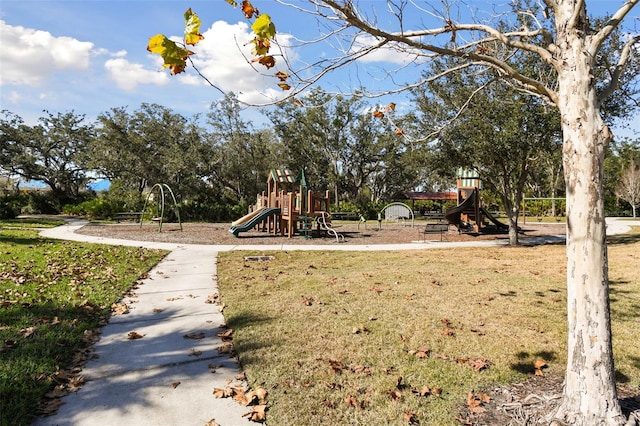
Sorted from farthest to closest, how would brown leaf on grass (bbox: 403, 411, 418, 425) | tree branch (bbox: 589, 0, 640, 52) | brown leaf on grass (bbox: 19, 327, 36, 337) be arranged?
1. brown leaf on grass (bbox: 19, 327, 36, 337)
2. brown leaf on grass (bbox: 403, 411, 418, 425)
3. tree branch (bbox: 589, 0, 640, 52)

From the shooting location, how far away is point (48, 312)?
Answer: 5.53 m

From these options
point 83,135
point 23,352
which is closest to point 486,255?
point 23,352

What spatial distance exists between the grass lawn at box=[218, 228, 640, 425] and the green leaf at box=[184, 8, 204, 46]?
2.67 meters

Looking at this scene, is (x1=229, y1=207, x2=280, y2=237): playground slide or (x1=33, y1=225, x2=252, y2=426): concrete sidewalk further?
(x1=229, y1=207, x2=280, y2=237): playground slide

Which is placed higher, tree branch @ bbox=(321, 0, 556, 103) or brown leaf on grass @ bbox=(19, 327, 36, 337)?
tree branch @ bbox=(321, 0, 556, 103)

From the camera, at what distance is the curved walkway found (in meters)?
3.16

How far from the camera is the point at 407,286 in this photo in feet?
24.6

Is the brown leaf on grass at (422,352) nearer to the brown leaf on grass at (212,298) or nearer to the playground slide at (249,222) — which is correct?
the brown leaf on grass at (212,298)

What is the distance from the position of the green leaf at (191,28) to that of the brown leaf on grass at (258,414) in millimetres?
2643

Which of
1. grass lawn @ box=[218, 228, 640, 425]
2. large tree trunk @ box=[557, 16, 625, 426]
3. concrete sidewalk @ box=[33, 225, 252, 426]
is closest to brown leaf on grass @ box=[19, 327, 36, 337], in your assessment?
concrete sidewalk @ box=[33, 225, 252, 426]

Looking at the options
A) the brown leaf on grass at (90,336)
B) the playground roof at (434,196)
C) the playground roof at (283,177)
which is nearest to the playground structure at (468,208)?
the playground roof at (283,177)

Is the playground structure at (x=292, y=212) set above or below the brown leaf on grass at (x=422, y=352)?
above

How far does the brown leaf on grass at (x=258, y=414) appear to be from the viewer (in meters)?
3.11

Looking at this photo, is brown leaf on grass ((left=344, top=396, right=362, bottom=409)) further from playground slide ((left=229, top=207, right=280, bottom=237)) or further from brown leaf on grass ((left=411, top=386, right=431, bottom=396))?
playground slide ((left=229, top=207, right=280, bottom=237))
